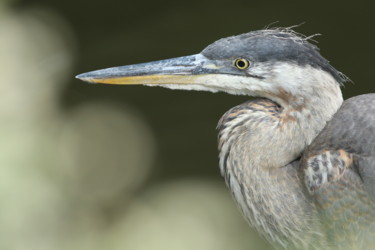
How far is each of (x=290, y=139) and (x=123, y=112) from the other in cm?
419

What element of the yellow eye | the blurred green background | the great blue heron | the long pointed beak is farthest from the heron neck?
the blurred green background

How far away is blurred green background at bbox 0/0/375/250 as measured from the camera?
20.5ft

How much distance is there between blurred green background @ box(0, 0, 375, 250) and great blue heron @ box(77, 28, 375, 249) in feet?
8.86

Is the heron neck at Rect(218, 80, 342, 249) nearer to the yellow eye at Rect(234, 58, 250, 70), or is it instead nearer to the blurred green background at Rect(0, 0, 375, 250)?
the yellow eye at Rect(234, 58, 250, 70)

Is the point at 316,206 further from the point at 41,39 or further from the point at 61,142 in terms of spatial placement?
the point at 41,39

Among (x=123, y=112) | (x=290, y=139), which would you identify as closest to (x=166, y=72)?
(x=290, y=139)

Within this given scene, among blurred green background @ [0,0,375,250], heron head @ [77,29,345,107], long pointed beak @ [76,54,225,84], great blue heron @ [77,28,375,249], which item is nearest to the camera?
great blue heron @ [77,28,375,249]

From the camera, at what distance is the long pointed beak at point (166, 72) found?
11.2ft

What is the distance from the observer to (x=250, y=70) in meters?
3.30

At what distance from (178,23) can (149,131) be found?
124 centimetres

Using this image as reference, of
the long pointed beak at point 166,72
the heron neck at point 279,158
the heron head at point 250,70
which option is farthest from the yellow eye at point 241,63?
the heron neck at point 279,158

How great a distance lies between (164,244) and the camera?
582 cm

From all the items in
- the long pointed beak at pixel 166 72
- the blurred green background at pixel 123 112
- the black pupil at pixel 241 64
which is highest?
the black pupil at pixel 241 64

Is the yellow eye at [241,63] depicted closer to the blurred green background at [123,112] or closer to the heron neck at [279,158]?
the heron neck at [279,158]
